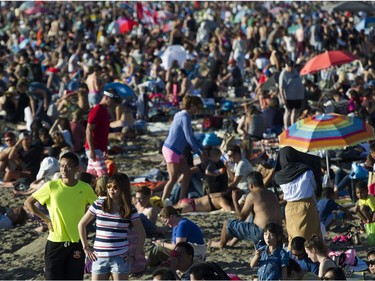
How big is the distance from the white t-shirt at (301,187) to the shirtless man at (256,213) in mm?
257

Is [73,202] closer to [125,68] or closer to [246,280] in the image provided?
[246,280]

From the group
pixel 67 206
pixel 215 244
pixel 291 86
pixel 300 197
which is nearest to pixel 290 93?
pixel 291 86

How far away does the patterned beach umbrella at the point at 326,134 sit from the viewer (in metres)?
9.05

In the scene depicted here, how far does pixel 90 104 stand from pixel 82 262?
32.0ft

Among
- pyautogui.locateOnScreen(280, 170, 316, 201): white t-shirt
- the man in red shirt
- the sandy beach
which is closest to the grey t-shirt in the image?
the sandy beach

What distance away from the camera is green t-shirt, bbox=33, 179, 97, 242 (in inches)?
253

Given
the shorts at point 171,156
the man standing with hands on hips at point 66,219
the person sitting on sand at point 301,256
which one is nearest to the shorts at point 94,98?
the shorts at point 171,156

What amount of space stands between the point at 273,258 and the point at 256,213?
5.26 feet

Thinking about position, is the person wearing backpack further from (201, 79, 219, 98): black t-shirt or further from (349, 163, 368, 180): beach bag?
(201, 79, 219, 98): black t-shirt

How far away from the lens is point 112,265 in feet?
20.1

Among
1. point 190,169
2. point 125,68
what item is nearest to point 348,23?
point 125,68

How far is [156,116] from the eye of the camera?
54.1 ft

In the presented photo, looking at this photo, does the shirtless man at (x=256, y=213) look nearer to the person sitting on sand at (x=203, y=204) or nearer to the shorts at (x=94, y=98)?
the person sitting on sand at (x=203, y=204)

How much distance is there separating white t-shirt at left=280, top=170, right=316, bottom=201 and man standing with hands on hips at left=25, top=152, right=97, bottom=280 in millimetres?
2207
